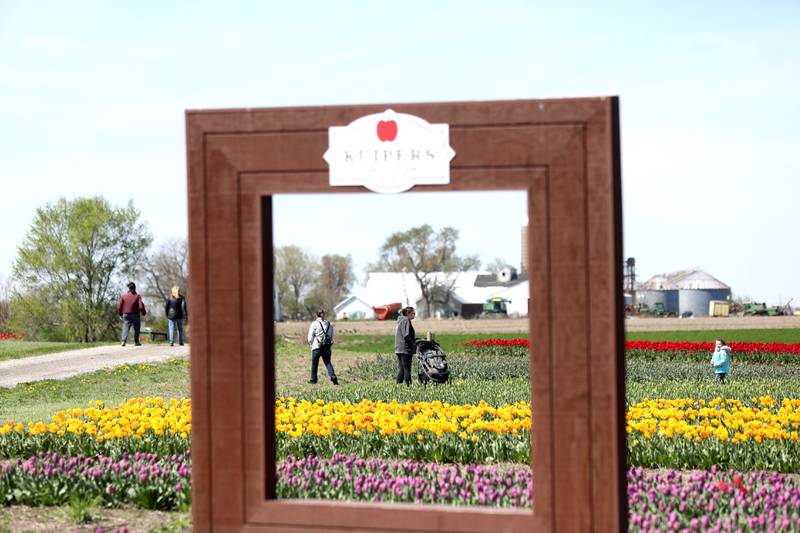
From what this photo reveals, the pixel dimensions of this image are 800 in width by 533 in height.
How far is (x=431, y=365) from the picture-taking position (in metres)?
17.2

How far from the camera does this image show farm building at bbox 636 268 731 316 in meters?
102

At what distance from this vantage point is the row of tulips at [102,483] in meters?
6.43

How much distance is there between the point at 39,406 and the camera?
46.7 feet

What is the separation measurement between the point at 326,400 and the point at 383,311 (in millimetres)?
71737

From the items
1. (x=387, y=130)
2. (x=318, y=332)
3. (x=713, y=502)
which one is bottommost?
(x=713, y=502)

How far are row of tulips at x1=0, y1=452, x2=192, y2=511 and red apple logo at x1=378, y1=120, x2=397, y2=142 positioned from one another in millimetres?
2908

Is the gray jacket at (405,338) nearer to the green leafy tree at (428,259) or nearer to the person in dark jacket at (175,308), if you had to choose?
the person in dark jacket at (175,308)

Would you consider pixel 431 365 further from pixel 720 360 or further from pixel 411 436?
pixel 411 436

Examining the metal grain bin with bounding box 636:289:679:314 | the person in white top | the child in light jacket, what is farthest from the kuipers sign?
the metal grain bin with bounding box 636:289:679:314

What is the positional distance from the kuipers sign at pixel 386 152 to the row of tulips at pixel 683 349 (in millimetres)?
19212

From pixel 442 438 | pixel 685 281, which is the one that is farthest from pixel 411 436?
pixel 685 281

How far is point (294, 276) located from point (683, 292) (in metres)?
43.7

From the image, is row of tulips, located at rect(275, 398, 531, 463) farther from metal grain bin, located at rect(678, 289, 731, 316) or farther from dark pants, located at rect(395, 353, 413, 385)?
metal grain bin, located at rect(678, 289, 731, 316)

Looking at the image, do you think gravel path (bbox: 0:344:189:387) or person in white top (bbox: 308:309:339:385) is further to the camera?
gravel path (bbox: 0:344:189:387)
